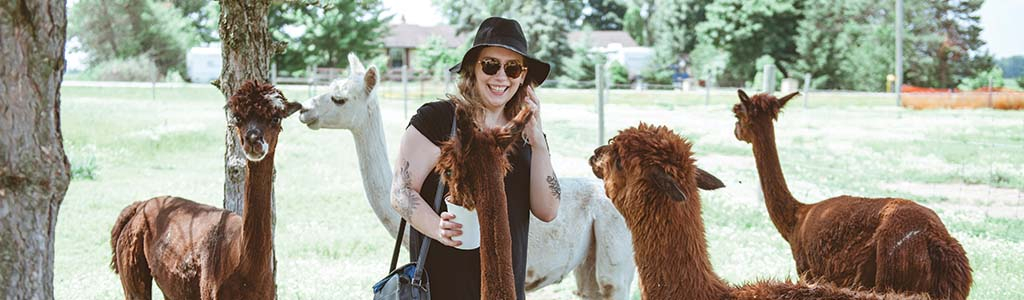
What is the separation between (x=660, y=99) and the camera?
3011 cm

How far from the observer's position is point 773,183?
5035mm

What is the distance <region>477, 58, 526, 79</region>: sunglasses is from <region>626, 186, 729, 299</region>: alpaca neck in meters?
0.67

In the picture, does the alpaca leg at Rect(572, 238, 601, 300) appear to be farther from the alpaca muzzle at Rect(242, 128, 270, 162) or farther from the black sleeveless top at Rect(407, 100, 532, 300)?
the alpaca muzzle at Rect(242, 128, 270, 162)

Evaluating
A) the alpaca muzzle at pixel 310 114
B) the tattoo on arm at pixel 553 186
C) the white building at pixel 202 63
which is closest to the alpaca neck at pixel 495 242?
the tattoo on arm at pixel 553 186

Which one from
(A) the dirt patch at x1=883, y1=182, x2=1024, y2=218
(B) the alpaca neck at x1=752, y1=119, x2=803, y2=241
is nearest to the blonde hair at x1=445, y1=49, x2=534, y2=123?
(B) the alpaca neck at x1=752, y1=119, x2=803, y2=241

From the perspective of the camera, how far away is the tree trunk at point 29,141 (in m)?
2.52

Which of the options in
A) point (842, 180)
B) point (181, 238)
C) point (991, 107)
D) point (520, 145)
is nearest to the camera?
point (520, 145)

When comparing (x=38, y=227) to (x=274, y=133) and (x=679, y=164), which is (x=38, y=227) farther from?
(x=679, y=164)

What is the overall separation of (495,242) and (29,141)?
1.53 metres

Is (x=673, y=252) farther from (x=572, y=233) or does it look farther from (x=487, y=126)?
(x=572, y=233)

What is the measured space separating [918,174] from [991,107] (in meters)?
16.5

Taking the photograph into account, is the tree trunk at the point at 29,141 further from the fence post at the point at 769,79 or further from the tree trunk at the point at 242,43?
the fence post at the point at 769,79

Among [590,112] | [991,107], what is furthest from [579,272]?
[991,107]

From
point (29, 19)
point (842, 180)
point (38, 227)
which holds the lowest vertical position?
point (842, 180)
